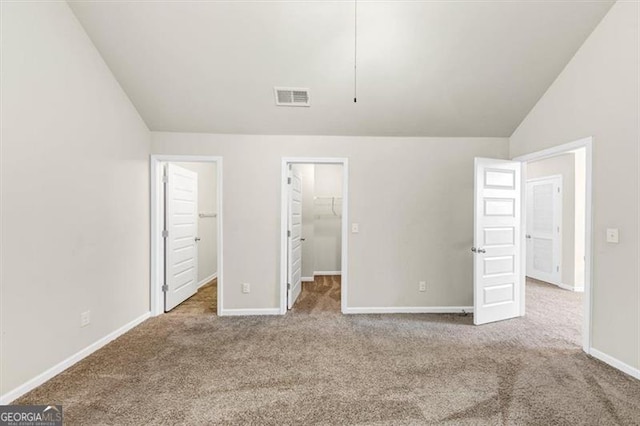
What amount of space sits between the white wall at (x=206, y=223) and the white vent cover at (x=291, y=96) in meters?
2.34

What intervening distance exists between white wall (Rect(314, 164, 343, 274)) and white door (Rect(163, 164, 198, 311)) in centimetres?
249

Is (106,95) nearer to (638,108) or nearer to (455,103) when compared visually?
(455,103)

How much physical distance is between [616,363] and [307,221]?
4266 millimetres

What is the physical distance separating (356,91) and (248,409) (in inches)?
121

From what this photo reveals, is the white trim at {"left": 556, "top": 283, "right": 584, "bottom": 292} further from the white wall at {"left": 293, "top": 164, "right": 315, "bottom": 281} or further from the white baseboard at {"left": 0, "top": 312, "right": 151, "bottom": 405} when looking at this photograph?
the white baseboard at {"left": 0, "top": 312, "right": 151, "bottom": 405}

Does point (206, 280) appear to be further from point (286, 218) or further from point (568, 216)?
point (568, 216)

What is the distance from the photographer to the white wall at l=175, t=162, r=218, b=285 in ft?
16.9

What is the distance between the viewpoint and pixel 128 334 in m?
3.10

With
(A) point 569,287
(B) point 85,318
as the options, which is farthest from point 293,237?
(A) point 569,287

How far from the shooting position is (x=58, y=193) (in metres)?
2.33

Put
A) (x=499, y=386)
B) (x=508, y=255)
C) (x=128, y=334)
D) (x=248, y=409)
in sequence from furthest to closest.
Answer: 1. (x=508, y=255)
2. (x=128, y=334)
3. (x=499, y=386)
4. (x=248, y=409)

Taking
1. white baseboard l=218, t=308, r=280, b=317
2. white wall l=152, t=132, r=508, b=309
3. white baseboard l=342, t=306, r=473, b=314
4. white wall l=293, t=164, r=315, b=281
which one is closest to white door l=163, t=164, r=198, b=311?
white baseboard l=218, t=308, r=280, b=317

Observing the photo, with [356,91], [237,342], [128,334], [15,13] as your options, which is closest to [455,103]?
[356,91]

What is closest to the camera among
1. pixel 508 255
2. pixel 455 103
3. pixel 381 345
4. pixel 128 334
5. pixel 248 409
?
pixel 248 409
